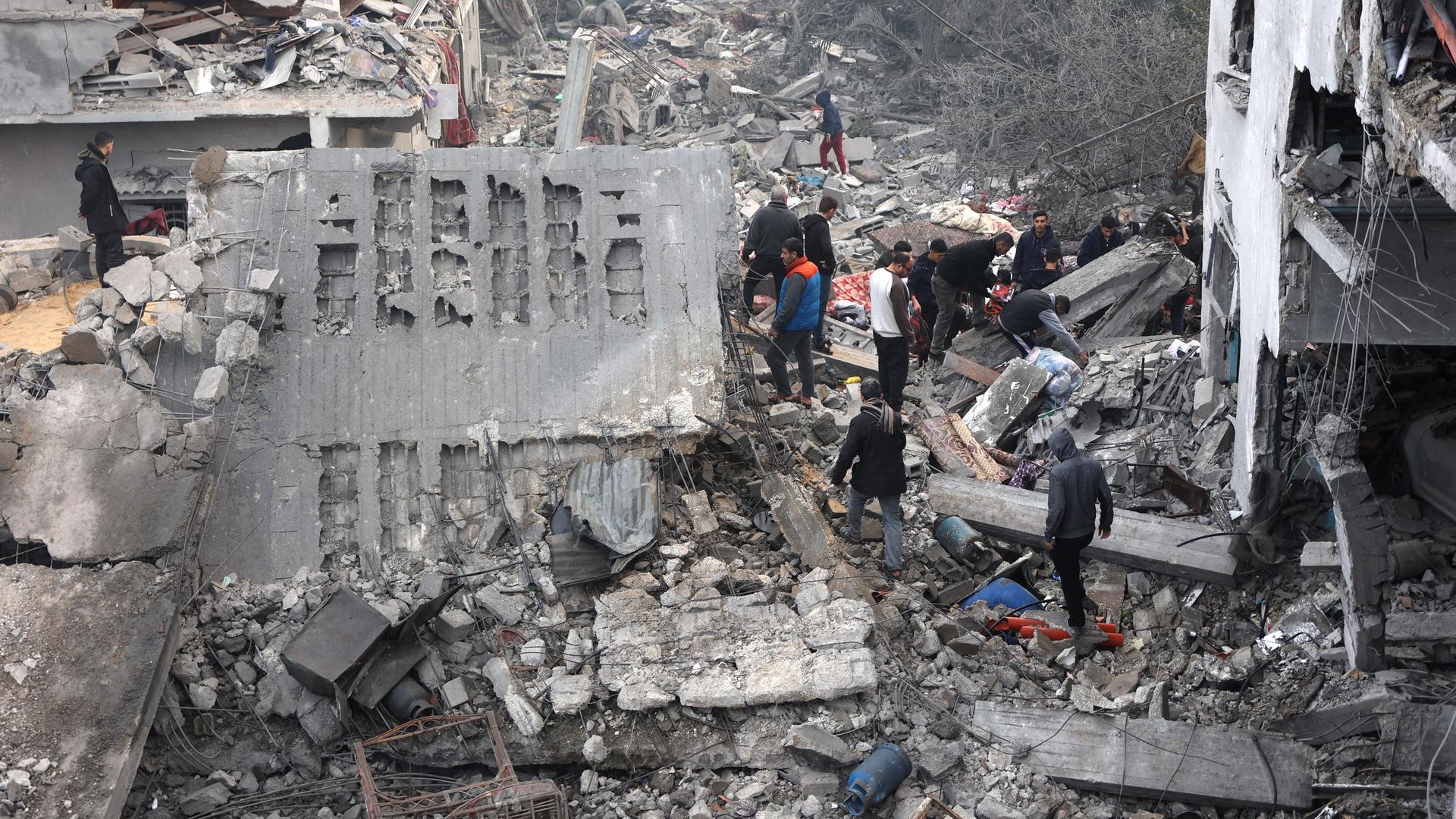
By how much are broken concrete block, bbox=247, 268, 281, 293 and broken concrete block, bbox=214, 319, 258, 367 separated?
242 millimetres

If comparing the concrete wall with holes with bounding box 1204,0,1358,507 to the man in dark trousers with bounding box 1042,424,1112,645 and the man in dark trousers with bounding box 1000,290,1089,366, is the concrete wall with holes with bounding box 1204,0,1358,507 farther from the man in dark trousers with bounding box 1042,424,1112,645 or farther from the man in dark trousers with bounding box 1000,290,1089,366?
the man in dark trousers with bounding box 1000,290,1089,366

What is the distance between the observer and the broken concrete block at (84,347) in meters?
7.20

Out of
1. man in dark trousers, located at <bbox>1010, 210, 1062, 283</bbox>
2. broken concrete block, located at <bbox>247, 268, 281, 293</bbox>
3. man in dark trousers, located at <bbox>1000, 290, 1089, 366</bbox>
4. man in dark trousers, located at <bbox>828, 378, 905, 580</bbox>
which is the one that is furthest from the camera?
man in dark trousers, located at <bbox>1010, 210, 1062, 283</bbox>

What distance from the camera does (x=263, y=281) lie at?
7.70 metres

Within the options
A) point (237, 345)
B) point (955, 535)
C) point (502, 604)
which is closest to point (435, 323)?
point (237, 345)

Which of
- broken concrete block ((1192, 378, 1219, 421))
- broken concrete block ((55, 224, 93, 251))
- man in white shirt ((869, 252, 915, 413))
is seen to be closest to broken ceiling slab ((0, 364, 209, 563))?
man in white shirt ((869, 252, 915, 413))

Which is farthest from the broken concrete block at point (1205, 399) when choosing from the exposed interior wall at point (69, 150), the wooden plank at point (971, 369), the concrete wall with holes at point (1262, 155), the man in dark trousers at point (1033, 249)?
the exposed interior wall at point (69, 150)

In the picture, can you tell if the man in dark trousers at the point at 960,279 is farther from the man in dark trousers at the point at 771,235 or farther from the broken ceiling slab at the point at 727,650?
the broken ceiling slab at the point at 727,650

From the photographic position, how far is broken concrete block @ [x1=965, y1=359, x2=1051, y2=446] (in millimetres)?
10047

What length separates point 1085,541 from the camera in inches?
289

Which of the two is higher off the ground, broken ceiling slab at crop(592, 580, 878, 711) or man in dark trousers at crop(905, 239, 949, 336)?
man in dark trousers at crop(905, 239, 949, 336)

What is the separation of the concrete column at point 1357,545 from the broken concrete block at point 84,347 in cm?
711

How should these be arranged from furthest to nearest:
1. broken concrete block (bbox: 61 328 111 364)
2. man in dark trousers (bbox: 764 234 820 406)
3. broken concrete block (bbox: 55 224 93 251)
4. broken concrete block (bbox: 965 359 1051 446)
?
broken concrete block (bbox: 55 224 93 251), broken concrete block (bbox: 965 359 1051 446), man in dark trousers (bbox: 764 234 820 406), broken concrete block (bbox: 61 328 111 364)

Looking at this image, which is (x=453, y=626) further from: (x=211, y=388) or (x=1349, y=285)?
(x=1349, y=285)
